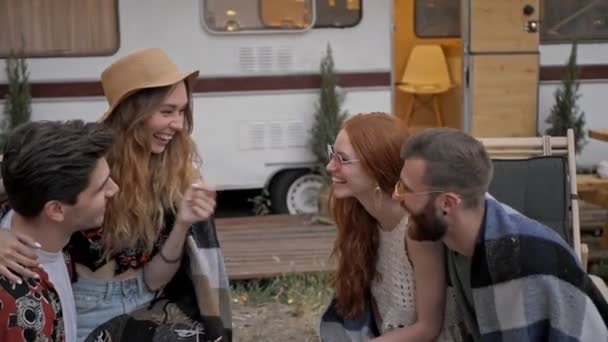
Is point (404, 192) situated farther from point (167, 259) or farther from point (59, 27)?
point (59, 27)

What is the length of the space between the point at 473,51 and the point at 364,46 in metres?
1.15

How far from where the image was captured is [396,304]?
94.3 inches

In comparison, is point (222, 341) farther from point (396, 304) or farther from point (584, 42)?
point (584, 42)

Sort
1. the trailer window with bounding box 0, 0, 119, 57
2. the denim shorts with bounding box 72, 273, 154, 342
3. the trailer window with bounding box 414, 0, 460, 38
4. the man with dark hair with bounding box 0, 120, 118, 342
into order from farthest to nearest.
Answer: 1. the trailer window with bounding box 414, 0, 460, 38
2. the trailer window with bounding box 0, 0, 119, 57
3. the denim shorts with bounding box 72, 273, 154, 342
4. the man with dark hair with bounding box 0, 120, 118, 342

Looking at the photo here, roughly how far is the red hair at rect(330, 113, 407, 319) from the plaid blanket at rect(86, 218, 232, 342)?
34 centimetres

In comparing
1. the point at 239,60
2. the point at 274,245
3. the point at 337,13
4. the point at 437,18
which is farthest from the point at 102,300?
the point at 437,18

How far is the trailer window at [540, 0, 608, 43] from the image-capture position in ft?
22.0

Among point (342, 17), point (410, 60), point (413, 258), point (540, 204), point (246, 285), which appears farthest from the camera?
point (410, 60)

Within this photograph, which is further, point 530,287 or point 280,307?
point 280,307

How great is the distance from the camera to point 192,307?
2488 mm

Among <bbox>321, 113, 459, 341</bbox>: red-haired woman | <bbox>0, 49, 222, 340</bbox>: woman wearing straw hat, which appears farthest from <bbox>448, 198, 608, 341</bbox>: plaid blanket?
<bbox>0, 49, 222, 340</bbox>: woman wearing straw hat

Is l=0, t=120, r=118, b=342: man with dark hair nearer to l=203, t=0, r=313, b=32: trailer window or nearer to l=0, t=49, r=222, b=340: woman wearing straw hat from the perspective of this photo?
l=0, t=49, r=222, b=340: woman wearing straw hat

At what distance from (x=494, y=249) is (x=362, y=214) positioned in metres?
0.60

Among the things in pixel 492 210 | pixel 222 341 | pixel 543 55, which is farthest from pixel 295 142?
pixel 492 210
